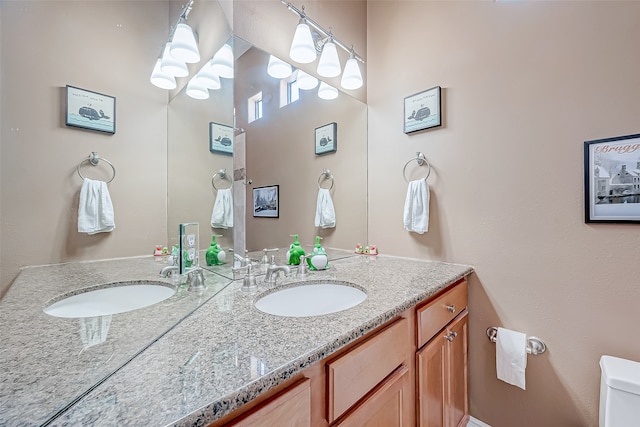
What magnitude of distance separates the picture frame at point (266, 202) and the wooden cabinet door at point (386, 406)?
910mm

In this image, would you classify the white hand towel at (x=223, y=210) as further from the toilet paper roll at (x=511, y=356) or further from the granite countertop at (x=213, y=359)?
the toilet paper roll at (x=511, y=356)

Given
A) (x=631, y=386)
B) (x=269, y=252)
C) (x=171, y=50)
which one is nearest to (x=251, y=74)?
(x=171, y=50)

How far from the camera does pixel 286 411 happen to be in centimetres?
57

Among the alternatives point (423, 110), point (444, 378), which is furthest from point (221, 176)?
point (444, 378)

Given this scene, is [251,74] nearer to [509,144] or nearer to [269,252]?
[269,252]

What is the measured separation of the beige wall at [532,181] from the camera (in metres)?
1.09

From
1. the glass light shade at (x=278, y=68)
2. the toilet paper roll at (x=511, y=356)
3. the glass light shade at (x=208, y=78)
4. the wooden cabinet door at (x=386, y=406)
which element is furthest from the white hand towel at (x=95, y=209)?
the toilet paper roll at (x=511, y=356)

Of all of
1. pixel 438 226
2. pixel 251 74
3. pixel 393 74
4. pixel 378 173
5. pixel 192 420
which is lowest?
pixel 192 420

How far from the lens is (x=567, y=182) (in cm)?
117

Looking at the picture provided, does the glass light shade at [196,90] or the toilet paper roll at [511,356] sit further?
the toilet paper roll at [511,356]

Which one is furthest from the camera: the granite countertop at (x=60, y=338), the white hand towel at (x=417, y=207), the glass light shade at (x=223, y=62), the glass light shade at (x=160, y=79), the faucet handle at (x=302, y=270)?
the white hand towel at (x=417, y=207)

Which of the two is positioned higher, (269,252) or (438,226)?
(438,226)

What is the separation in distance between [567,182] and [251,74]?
4.92 ft

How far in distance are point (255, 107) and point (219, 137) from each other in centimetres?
26
